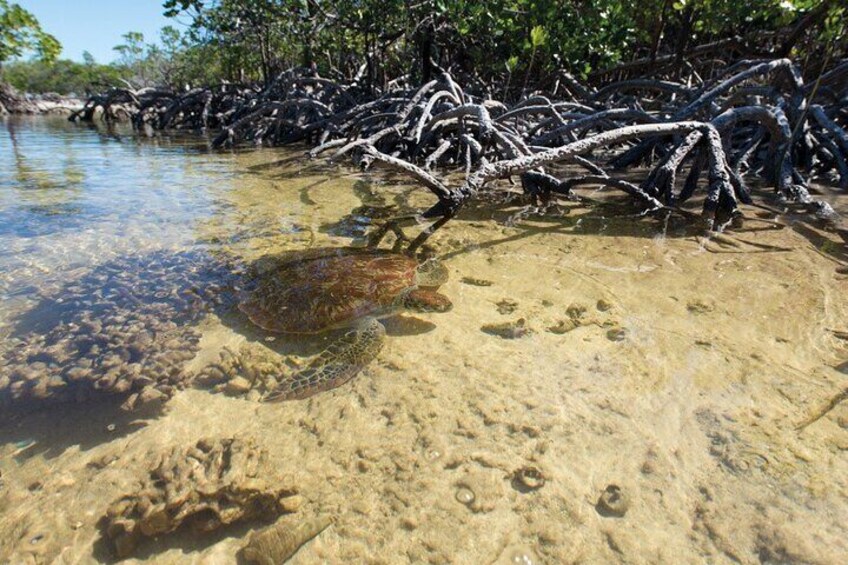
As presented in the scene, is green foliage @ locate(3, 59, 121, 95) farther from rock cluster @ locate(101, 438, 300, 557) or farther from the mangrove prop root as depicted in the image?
rock cluster @ locate(101, 438, 300, 557)

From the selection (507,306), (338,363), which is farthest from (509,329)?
(338,363)

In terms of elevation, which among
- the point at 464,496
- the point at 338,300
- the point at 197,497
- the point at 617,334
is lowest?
the point at 197,497

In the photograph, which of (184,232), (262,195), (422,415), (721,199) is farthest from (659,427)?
(262,195)

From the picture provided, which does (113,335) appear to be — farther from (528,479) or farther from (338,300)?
(528,479)

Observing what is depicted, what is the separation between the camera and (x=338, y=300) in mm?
2805

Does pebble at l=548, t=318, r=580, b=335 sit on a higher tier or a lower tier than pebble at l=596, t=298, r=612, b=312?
lower

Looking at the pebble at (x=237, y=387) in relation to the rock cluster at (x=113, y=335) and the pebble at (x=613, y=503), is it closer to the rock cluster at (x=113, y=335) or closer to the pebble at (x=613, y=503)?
the rock cluster at (x=113, y=335)

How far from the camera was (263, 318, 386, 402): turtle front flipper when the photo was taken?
7.02 feet

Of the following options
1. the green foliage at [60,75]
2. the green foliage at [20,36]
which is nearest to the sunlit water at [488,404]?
the green foliage at [20,36]

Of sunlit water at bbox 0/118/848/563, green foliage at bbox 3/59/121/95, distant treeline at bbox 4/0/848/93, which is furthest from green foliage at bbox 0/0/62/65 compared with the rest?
green foliage at bbox 3/59/121/95

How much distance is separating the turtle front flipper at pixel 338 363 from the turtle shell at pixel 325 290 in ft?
0.47

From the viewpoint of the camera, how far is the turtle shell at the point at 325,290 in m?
2.67

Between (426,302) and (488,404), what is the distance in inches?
35.0

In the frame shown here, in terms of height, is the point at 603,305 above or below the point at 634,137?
below
